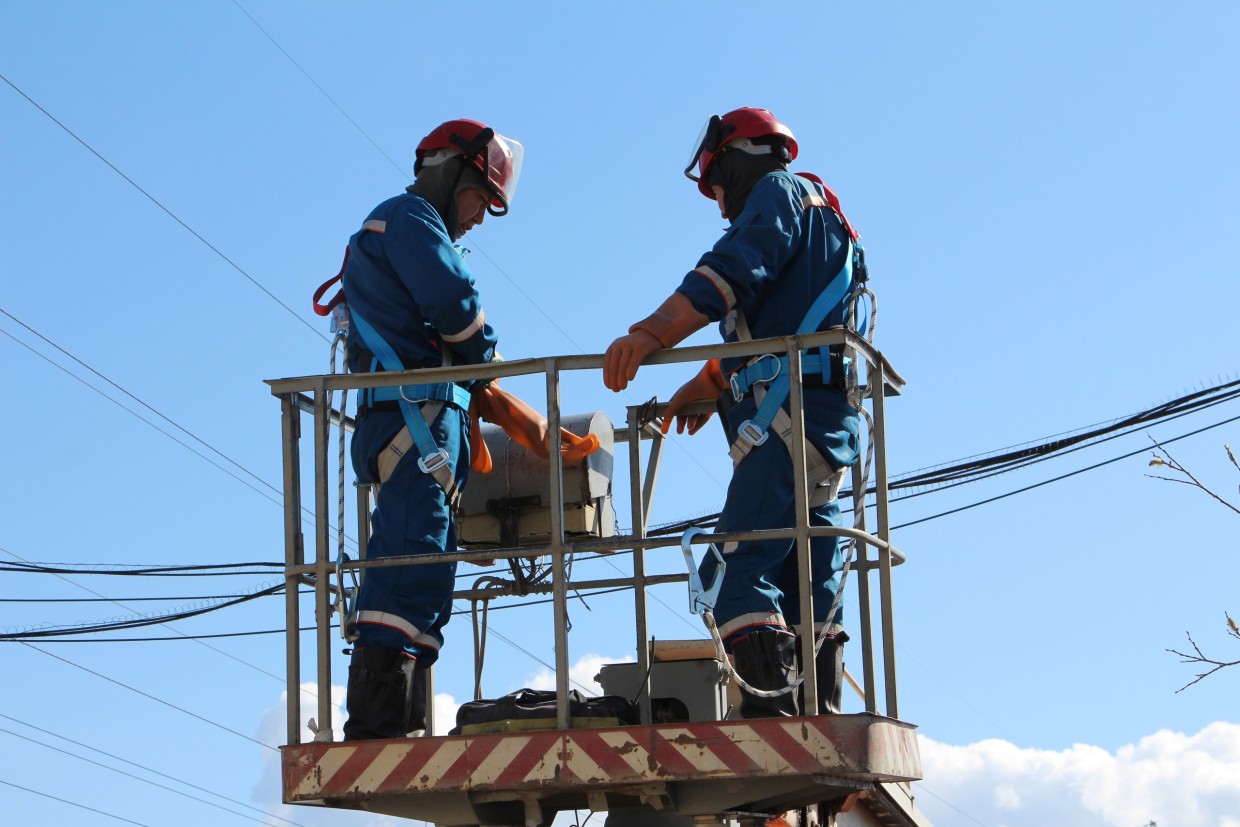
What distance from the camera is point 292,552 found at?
6.46 meters

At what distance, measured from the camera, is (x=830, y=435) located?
21.8 ft

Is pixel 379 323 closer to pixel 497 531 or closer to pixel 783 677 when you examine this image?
pixel 497 531

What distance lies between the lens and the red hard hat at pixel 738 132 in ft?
23.2

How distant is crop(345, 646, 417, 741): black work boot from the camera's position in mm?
6418

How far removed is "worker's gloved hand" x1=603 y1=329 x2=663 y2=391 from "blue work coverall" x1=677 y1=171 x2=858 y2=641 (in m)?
0.25

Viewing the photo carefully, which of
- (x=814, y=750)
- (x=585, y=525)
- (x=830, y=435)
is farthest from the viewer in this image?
(x=585, y=525)

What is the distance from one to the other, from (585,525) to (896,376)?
5.51 feet

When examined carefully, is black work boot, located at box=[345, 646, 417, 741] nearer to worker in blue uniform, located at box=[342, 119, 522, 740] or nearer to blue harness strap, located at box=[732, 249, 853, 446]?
worker in blue uniform, located at box=[342, 119, 522, 740]

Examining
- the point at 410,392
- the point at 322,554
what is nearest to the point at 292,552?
the point at 322,554

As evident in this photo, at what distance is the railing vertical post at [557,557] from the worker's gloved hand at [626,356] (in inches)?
7.4

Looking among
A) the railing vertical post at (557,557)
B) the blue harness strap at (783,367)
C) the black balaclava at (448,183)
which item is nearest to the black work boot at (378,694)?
the railing vertical post at (557,557)

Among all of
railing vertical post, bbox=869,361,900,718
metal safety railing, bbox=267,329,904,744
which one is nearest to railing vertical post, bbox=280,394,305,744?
metal safety railing, bbox=267,329,904,744

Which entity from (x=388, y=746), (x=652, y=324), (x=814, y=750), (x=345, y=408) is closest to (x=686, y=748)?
(x=814, y=750)

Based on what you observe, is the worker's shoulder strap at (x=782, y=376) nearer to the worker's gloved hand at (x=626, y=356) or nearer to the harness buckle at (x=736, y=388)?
the harness buckle at (x=736, y=388)
